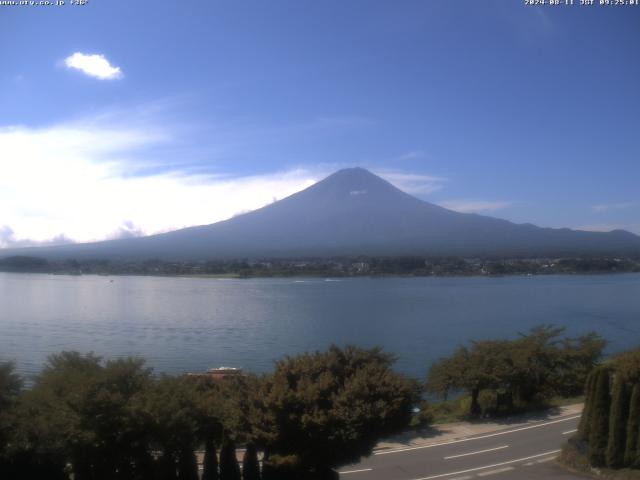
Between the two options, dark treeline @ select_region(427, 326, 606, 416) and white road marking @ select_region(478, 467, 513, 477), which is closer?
white road marking @ select_region(478, 467, 513, 477)

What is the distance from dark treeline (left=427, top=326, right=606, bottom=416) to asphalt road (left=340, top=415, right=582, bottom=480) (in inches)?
60.1

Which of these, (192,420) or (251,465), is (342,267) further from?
(192,420)

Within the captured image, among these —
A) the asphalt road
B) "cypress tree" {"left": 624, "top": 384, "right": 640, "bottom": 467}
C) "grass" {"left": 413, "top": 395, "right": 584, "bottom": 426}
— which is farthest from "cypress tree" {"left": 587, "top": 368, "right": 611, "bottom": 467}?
"grass" {"left": 413, "top": 395, "right": 584, "bottom": 426}

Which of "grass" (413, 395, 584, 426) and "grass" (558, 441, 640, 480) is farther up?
"grass" (558, 441, 640, 480)

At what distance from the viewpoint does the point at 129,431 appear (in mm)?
4441

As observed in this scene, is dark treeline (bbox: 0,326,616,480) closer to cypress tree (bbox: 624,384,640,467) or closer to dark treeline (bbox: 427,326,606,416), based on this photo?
cypress tree (bbox: 624,384,640,467)

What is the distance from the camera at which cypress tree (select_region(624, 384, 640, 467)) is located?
535 cm

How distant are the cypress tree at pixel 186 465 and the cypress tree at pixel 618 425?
11.6ft

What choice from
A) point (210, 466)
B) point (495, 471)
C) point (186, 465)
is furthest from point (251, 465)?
point (495, 471)

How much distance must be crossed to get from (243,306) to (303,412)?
21.9m

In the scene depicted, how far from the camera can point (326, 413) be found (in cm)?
485

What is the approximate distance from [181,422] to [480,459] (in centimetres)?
328

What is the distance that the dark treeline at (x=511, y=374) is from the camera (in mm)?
9188

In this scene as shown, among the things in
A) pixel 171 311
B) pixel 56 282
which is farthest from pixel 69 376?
pixel 56 282
